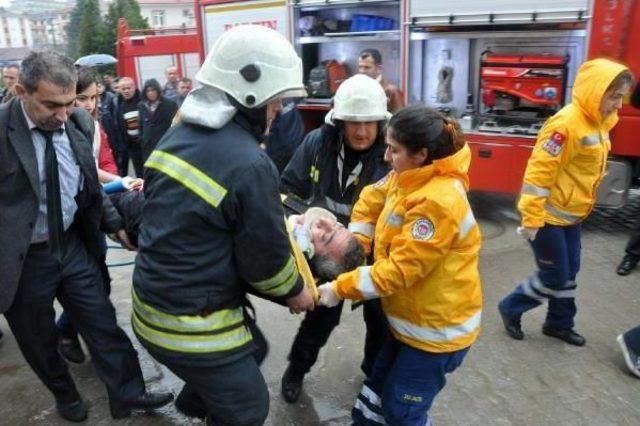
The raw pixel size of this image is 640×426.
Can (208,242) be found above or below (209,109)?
below

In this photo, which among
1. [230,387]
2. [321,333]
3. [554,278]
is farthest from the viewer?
[554,278]

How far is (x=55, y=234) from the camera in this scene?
262 cm

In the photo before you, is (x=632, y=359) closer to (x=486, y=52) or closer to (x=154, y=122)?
(x=486, y=52)

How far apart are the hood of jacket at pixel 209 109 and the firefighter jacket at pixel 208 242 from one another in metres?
0.03

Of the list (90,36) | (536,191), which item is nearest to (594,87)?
(536,191)

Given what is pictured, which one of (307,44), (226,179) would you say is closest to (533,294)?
(226,179)

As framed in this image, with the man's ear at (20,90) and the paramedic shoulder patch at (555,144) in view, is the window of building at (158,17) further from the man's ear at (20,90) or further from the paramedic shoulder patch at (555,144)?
the paramedic shoulder patch at (555,144)

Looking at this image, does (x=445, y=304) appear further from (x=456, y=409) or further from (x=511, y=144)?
(x=511, y=144)

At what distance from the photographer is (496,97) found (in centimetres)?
615

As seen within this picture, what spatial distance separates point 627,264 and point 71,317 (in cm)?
417

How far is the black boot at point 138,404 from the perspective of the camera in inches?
113

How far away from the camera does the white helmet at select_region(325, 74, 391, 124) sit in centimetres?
277

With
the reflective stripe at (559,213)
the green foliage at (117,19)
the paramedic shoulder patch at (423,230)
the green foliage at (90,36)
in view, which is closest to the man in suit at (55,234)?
the paramedic shoulder patch at (423,230)

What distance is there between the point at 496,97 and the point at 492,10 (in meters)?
0.93
